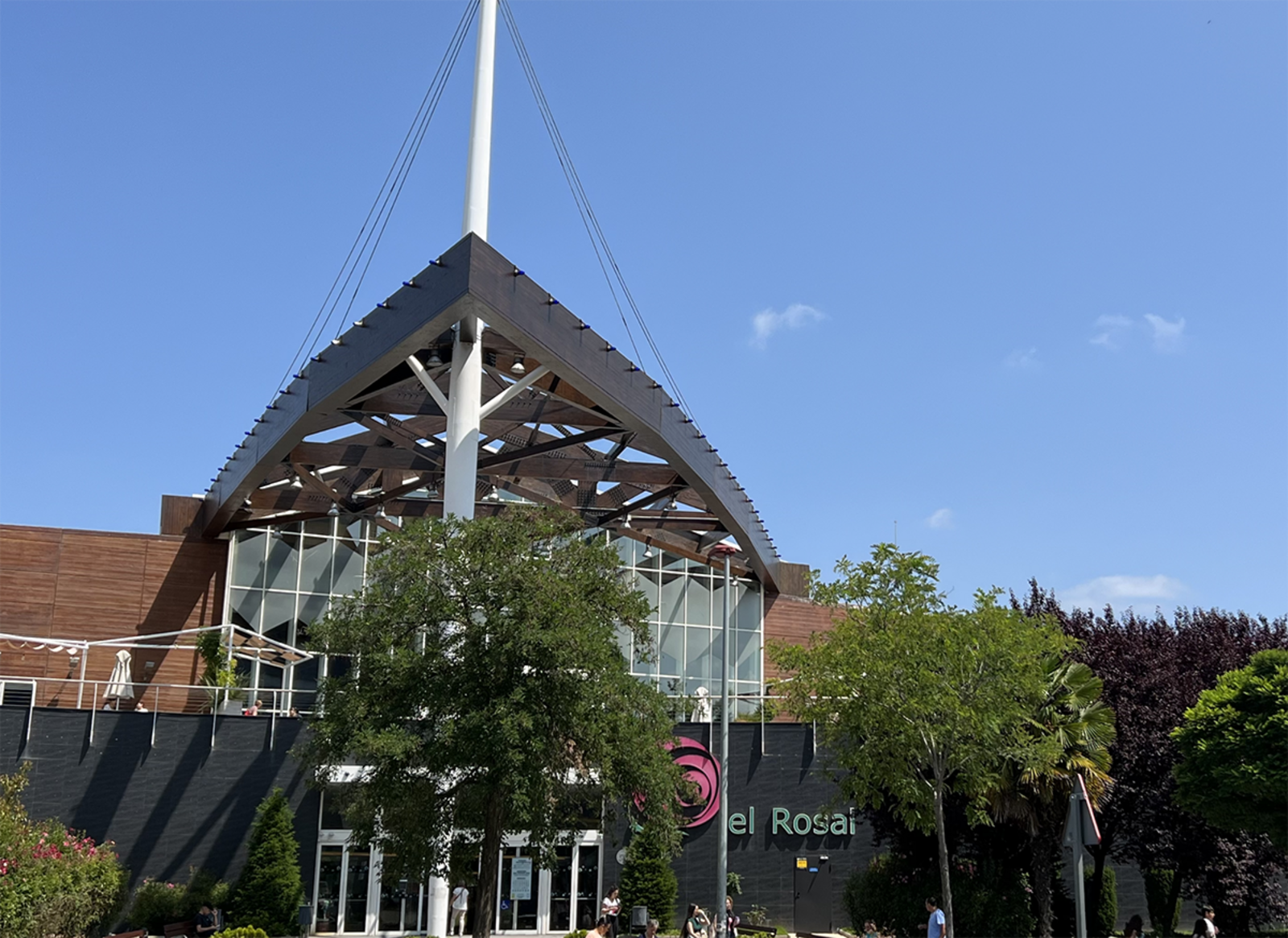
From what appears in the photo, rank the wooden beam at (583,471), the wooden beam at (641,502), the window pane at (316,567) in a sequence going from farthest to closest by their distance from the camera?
1. the window pane at (316,567)
2. the wooden beam at (641,502)
3. the wooden beam at (583,471)

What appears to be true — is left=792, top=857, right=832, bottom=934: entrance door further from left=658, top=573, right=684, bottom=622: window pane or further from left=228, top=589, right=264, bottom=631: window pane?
left=228, top=589, right=264, bottom=631: window pane

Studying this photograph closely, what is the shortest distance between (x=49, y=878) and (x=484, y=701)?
893cm

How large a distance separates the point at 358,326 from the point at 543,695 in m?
12.4

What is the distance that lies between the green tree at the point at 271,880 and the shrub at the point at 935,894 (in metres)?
12.8

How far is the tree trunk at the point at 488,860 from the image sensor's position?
19688mm

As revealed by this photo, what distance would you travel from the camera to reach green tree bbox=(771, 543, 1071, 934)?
22750 mm

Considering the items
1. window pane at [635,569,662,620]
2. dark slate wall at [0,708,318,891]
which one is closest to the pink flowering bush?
dark slate wall at [0,708,318,891]

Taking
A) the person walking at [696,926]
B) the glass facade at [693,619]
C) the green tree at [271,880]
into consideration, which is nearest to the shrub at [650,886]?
the person walking at [696,926]

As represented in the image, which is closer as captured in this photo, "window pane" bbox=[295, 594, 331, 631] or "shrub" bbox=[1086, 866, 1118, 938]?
"shrub" bbox=[1086, 866, 1118, 938]

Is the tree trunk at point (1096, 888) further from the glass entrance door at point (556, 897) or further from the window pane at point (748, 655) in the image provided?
the window pane at point (748, 655)

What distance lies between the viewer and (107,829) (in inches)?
1085

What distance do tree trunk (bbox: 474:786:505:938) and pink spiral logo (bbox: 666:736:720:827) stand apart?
41.6ft

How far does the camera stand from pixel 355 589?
3428 centimetres

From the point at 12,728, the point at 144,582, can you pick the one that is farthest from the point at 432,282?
the point at 144,582
